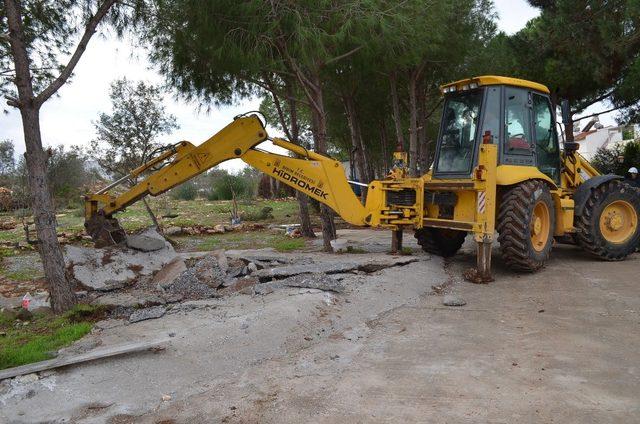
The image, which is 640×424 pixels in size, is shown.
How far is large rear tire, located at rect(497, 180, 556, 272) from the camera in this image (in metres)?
6.89

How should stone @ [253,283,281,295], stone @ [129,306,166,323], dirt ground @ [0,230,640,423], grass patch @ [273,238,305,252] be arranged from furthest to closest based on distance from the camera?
1. grass patch @ [273,238,305,252]
2. stone @ [253,283,281,295]
3. stone @ [129,306,166,323]
4. dirt ground @ [0,230,640,423]

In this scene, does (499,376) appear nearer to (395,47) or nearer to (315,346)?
(315,346)

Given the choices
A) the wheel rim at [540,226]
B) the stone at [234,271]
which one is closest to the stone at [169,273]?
the stone at [234,271]

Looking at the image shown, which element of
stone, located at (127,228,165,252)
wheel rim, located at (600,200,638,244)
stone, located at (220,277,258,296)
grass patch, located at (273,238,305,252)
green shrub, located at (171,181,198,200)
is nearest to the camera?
stone, located at (220,277,258,296)

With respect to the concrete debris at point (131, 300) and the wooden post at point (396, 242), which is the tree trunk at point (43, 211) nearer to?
the concrete debris at point (131, 300)

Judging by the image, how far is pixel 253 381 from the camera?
3.89 metres

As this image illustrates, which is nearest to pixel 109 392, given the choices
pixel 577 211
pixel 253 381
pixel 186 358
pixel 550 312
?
pixel 186 358

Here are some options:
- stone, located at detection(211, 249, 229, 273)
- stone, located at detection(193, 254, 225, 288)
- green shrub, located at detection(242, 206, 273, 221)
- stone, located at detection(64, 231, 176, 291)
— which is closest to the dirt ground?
stone, located at detection(193, 254, 225, 288)

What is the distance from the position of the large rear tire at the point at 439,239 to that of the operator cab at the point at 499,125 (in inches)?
48.5

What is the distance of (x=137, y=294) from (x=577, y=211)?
6.74m

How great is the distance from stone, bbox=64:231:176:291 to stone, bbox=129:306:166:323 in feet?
5.58

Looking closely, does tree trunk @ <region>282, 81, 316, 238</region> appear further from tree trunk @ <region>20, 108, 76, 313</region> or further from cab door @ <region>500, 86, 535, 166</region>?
tree trunk @ <region>20, 108, 76, 313</region>

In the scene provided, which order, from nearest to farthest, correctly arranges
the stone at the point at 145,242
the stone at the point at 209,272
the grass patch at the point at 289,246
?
the stone at the point at 209,272 < the stone at the point at 145,242 < the grass patch at the point at 289,246

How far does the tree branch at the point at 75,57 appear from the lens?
5164mm
